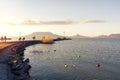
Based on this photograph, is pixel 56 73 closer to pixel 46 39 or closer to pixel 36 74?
pixel 36 74

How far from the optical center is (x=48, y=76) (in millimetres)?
43406

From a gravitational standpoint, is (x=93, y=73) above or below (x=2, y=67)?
below

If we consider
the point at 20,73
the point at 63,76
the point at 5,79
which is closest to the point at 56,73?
the point at 63,76

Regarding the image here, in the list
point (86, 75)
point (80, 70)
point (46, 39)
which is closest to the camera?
point (86, 75)

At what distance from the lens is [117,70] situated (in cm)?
5153

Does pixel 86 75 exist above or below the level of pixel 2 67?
below

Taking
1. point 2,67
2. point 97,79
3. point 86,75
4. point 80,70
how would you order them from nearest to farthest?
point 2,67, point 97,79, point 86,75, point 80,70

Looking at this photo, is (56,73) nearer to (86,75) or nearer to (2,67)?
(86,75)

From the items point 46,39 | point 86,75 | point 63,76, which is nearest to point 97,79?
point 86,75

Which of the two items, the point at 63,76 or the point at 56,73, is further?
the point at 56,73

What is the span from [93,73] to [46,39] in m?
129

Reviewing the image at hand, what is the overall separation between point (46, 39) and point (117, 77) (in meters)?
134

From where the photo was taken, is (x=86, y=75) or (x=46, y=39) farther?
(x=46, y=39)

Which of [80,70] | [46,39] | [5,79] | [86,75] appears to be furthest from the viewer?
[46,39]
